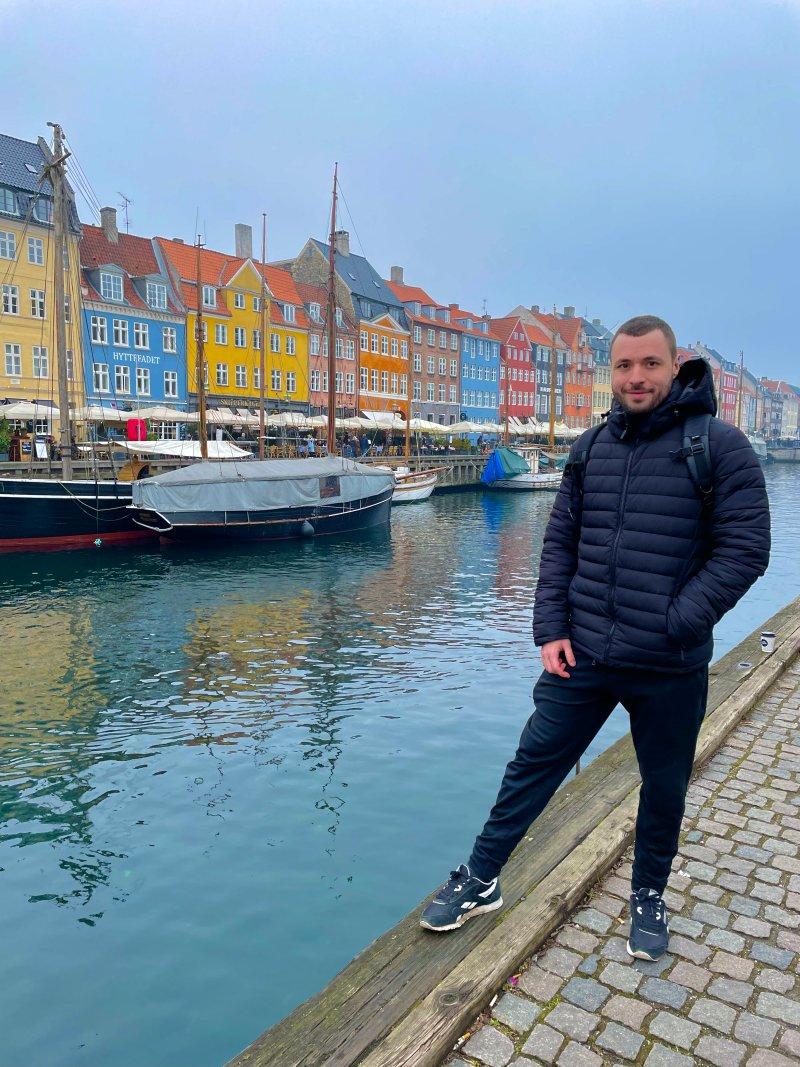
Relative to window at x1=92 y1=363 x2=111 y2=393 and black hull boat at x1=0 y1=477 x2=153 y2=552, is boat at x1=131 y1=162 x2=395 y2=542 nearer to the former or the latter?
black hull boat at x1=0 y1=477 x2=153 y2=552

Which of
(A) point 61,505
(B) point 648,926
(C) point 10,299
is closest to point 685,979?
(B) point 648,926

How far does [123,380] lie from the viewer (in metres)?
45.3

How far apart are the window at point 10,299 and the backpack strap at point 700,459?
1716 inches

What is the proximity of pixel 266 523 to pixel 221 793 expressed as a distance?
63.2 ft

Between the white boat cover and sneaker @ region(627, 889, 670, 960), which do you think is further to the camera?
the white boat cover

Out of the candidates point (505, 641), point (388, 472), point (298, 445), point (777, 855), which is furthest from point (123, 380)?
point (777, 855)

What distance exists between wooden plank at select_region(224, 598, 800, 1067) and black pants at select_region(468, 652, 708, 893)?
0.33m

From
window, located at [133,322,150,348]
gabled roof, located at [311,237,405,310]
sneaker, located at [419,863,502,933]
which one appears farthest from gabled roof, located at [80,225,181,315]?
sneaker, located at [419,863,502,933]

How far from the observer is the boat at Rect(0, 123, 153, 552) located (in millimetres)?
23656

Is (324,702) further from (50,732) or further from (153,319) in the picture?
(153,319)

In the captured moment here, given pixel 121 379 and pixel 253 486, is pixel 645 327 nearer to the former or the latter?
pixel 253 486

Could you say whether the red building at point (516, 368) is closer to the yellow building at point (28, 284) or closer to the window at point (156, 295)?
the window at point (156, 295)

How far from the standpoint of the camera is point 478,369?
77.8m

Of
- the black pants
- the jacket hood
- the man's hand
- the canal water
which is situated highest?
the jacket hood
